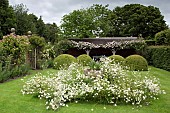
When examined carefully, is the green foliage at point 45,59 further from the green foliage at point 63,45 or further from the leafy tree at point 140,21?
the leafy tree at point 140,21

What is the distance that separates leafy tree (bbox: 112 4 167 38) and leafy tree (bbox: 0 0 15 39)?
14499 mm

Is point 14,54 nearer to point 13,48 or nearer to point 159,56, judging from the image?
point 13,48

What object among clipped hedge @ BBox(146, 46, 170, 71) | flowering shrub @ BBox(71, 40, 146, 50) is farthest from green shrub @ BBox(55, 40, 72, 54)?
clipped hedge @ BBox(146, 46, 170, 71)

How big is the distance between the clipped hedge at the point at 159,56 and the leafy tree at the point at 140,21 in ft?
50.4

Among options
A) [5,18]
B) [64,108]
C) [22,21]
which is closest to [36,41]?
[64,108]

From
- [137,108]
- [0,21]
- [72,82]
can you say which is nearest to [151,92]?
[137,108]

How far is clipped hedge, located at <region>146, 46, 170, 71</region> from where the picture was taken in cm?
1515

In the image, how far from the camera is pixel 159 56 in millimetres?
16234

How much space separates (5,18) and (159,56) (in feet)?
65.4

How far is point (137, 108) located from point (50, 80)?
2363mm

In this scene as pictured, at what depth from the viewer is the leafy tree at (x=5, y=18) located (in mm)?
28297

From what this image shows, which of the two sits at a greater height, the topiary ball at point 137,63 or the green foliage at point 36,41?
the green foliage at point 36,41

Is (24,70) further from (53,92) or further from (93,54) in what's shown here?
(93,54)

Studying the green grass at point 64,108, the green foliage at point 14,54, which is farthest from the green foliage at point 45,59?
the green grass at point 64,108
